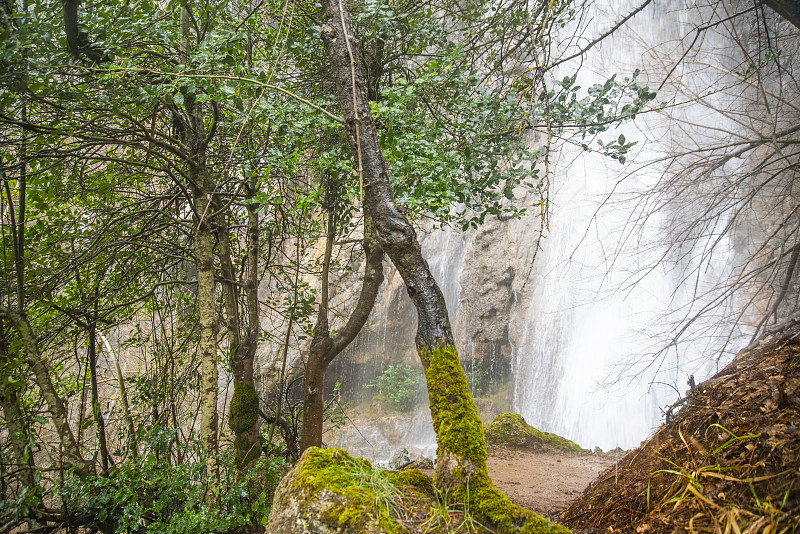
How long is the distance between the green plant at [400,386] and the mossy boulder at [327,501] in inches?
453

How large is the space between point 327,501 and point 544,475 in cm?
430

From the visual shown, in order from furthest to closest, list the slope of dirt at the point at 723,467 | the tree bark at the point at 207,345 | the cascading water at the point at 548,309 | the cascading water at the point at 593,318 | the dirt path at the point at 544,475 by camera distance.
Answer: the cascading water at the point at 548,309
the cascading water at the point at 593,318
the dirt path at the point at 544,475
the tree bark at the point at 207,345
the slope of dirt at the point at 723,467

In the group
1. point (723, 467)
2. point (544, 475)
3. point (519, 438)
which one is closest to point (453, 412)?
point (723, 467)

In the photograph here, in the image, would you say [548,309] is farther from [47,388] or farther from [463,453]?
[47,388]

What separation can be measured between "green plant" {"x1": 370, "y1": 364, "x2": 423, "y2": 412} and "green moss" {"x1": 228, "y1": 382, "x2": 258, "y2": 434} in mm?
9450

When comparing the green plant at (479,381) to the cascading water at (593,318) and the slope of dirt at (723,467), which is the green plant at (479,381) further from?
the slope of dirt at (723,467)

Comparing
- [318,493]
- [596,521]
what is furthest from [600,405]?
[318,493]

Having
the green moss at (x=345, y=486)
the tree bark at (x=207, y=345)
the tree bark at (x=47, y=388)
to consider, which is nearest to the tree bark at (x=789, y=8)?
the green moss at (x=345, y=486)

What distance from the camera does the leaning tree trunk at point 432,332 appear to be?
2102mm

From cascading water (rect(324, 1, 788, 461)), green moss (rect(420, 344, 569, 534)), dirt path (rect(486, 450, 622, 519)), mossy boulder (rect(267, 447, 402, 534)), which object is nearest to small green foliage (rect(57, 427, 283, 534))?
mossy boulder (rect(267, 447, 402, 534))

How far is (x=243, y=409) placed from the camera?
4293 mm

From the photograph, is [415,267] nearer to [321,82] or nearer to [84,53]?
[84,53]

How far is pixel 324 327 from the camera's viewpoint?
459 cm

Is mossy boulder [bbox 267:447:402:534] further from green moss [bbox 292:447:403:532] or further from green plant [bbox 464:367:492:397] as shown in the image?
green plant [bbox 464:367:492:397]
